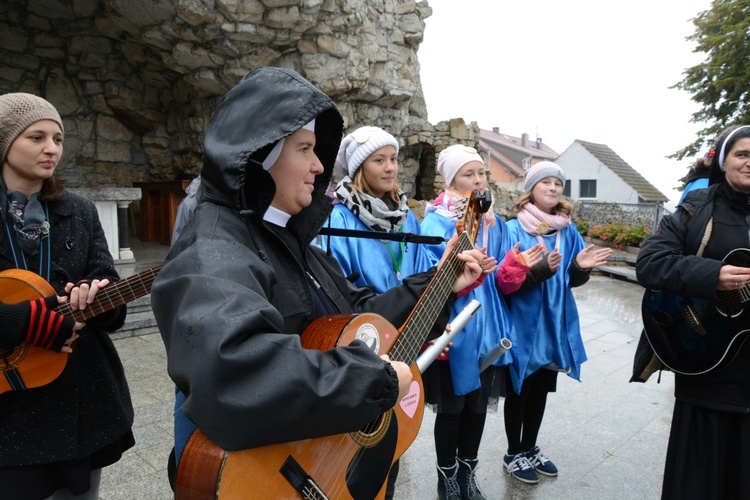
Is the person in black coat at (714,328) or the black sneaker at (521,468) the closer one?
the person in black coat at (714,328)

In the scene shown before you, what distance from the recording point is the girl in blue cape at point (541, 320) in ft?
10.6

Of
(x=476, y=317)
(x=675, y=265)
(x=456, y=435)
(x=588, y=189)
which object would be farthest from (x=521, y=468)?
(x=588, y=189)

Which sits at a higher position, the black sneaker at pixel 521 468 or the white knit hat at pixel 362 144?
the white knit hat at pixel 362 144

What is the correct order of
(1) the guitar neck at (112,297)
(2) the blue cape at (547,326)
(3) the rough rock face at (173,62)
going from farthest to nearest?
1. (3) the rough rock face at (173,62)
2. (2) the blue cape at (547,326)
3. (1) the guitar neck at (112,297)

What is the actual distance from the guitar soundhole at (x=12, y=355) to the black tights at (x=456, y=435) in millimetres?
2059

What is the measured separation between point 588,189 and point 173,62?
95.1 ft

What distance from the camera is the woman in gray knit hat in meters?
1.87

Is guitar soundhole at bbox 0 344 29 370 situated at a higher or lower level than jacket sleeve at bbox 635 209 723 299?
lower

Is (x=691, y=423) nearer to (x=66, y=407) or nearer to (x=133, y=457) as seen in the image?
(x=66, y=407)

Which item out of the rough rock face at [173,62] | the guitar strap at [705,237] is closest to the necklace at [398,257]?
the guitar strap at [705,237]

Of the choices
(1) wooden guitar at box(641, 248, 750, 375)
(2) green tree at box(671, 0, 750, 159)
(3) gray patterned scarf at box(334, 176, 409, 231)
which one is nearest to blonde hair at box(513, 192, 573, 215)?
(1) wooden guitar at box(641, 248, 750, 375)

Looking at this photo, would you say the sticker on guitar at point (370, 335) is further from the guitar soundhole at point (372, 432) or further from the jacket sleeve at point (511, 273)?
the jacket sleeve at point (511, 273)

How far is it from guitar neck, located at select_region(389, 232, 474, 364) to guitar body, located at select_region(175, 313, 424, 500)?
0.05 m

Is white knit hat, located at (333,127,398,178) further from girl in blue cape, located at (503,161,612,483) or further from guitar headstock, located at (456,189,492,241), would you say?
girl in blue cape, located at (503,161,612,483)
